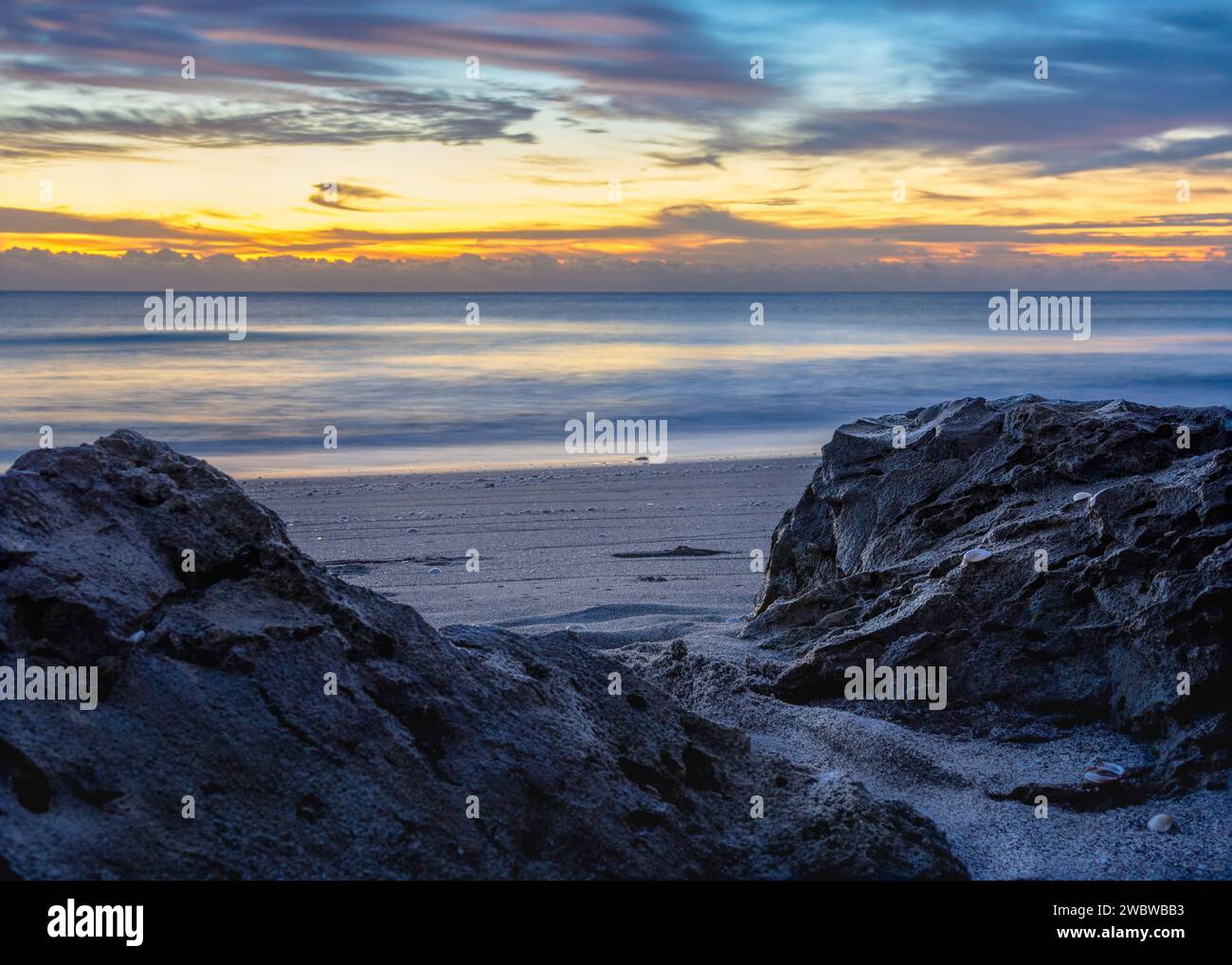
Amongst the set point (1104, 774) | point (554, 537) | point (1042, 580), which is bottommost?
point (1104, 774)

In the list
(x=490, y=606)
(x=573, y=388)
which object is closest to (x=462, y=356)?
(x=573, y=388)

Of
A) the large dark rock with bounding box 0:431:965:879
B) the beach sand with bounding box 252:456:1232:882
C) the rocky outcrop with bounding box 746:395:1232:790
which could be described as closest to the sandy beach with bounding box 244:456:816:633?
the beach sand with bounding box 252:456:1232:882

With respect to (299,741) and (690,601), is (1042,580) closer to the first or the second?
(299,741)

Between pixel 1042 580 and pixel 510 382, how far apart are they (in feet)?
93.7

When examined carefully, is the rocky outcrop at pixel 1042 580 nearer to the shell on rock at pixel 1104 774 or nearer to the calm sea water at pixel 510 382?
the shell on rock at pixel 1104 774

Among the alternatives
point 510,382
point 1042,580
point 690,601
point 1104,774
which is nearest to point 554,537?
point 690,601

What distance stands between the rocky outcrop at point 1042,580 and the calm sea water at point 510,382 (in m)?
12.2

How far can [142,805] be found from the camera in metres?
2.80

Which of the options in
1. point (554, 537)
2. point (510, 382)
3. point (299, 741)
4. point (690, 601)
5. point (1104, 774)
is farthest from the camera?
point (510, 382)

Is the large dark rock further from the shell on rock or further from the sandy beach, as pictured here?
the sandy beach

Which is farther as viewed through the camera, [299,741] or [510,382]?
[510,382]

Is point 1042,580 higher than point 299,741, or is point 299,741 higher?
point 1042,580

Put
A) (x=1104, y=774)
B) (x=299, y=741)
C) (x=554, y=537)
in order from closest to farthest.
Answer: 1. (x=299, y=741)
2. (x=1104, y=774)
3. (x=554, y=537)

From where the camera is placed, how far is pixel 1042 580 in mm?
4543
